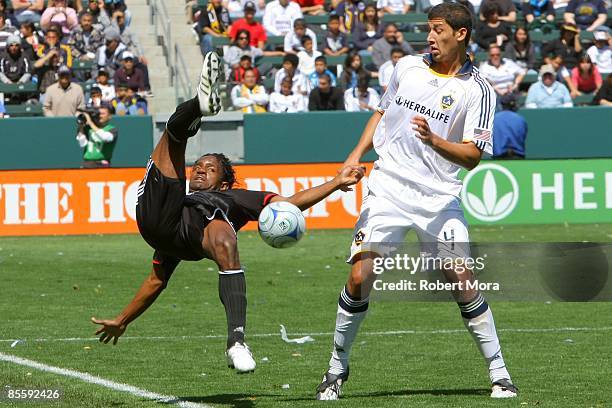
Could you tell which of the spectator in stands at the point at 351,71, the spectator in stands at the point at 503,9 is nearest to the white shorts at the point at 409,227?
the spectator in stands at the point at 351,71

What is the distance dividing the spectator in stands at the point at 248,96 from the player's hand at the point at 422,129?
16.2m

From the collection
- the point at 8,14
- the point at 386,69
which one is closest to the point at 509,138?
the point at 386,69

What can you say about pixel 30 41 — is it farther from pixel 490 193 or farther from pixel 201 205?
pixel 201 205

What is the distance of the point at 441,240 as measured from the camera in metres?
7.99

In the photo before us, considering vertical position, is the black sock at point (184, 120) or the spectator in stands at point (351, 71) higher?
the black sock at point (184, 120)

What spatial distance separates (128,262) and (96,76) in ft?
26.9

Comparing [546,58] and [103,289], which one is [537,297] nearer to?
[103,289]

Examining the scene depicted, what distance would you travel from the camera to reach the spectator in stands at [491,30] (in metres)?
25.8

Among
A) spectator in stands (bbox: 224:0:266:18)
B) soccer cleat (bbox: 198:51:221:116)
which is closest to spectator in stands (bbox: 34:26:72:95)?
spectator in stands (bbox: 224:0:266:18)

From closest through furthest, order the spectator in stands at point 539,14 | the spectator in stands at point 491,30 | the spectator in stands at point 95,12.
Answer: the spectator in stands at point 95,12, the spectator in stands at point 491,30, the spectator in stands at point 539,14

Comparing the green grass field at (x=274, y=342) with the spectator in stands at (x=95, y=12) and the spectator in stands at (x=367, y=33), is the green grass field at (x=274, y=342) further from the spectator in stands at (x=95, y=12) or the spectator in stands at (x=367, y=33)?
the spectator in stands at (x=367, y=33)

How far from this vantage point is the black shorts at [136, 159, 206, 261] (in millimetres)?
7891

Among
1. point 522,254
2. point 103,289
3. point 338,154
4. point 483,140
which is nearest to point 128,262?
point 103,289

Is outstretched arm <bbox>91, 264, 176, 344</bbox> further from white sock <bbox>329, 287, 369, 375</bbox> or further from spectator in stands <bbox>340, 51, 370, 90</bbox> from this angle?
spectator in stands <bbox>340, 51, 370, 90</bbox>
